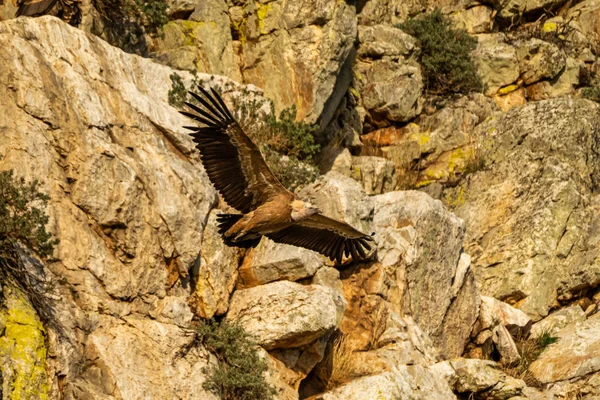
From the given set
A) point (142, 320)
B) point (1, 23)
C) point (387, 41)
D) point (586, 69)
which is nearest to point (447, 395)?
point (142, 320)

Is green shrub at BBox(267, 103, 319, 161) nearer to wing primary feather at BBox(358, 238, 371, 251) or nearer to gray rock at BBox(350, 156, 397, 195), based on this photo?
gray rock at BBox(350, 156, 397, 195)

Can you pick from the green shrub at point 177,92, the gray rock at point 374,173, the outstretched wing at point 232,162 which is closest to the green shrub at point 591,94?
the gray rock at point 374,173

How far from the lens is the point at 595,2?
59.7 ft

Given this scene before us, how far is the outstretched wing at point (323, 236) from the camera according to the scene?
1028cm

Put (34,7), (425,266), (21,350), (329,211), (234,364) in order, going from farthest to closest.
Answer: (425,266), (34,7), (329,211), (234,364), (21,350)

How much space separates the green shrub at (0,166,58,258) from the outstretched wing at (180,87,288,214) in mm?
1610

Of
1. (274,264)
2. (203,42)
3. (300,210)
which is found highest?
(203,42)

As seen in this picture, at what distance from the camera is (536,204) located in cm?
1392

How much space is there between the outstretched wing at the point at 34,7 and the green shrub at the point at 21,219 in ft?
11.6

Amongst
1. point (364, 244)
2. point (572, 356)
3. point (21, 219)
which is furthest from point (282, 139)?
point (21, 219)

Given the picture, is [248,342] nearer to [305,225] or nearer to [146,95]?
[305,225]

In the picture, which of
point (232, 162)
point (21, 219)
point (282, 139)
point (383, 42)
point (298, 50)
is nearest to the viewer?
point (21, 219)

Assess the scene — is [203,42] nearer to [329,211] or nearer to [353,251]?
[329,211]

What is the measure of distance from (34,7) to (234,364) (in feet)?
16.8
